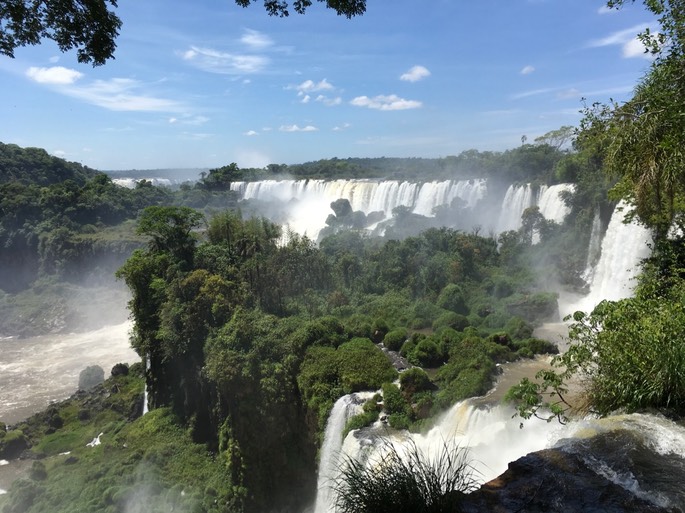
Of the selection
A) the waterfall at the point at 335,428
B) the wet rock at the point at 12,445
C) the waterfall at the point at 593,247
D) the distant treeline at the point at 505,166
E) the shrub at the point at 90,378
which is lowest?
the wet rock at the point at 12,445

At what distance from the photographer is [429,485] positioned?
11.5ft

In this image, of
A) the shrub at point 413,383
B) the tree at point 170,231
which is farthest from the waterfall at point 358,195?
the shrub at point 413,383

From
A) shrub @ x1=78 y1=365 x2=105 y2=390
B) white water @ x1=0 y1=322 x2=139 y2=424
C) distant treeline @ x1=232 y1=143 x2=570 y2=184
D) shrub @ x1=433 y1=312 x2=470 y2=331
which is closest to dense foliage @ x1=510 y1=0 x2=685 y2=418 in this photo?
shrub @ x1=433 y1=312 x2=470 y2=331

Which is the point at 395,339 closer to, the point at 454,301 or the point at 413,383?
the point at 413,383

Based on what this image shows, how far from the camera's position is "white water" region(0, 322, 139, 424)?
1036 inches

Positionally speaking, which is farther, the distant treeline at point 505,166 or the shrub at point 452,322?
the distant treeline at point 505,166

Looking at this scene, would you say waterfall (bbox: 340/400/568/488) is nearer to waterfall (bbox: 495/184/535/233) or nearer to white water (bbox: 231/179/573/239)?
white water (bbox: 231/179/573/239)

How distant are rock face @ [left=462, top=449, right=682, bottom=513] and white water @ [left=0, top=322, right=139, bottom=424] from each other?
27.6 metres

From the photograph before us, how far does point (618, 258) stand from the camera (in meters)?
20.0

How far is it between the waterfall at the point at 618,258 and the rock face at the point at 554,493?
1665 centimetres

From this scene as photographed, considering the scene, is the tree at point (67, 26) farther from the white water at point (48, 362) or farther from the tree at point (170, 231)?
the white water at point (48, 362)

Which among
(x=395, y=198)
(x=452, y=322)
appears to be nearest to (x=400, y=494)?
(x=452, y=322)

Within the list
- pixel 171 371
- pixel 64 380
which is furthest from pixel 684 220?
pixel 64 380

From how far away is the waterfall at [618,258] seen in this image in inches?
747
